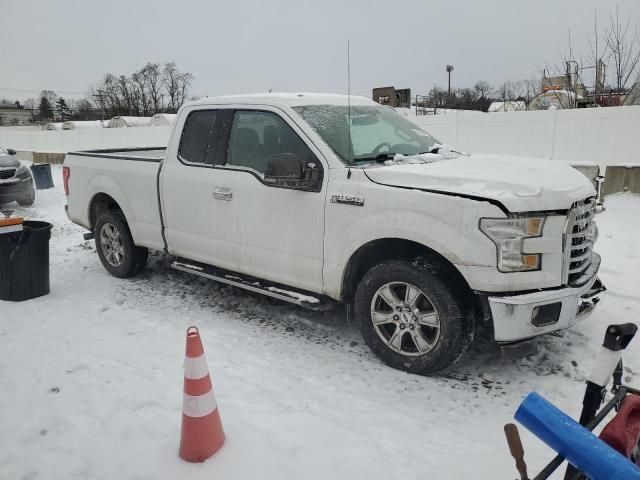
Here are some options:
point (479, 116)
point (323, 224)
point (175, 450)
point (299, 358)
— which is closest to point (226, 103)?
point (323, 224)

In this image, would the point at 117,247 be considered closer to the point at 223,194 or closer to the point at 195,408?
the point at 223,194

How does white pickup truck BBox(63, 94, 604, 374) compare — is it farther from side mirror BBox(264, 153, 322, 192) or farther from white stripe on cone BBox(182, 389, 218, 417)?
white stripe on cone BBox(182, 389, 218, 417)

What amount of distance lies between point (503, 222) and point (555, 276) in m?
0.51

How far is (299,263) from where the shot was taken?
4.06 meters

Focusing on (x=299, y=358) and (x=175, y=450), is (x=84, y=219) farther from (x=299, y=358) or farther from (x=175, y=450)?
(x=175, y=450)

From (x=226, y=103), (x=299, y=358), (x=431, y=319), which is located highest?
(x=226, y=103)

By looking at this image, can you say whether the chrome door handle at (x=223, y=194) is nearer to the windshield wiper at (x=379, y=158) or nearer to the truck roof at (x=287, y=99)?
the truck roof at (x=287, y=99)

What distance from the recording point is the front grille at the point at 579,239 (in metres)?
3.25

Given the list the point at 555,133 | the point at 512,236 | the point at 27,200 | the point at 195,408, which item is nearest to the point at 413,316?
the point at 512,236

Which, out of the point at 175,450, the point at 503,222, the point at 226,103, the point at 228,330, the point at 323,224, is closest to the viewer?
the point at 175,450

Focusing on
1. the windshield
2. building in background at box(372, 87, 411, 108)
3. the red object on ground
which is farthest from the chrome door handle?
building in background at box(372, 87, 411, 108)

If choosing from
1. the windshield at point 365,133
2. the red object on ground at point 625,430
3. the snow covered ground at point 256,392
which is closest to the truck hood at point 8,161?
the snow covered ground at point 256,392

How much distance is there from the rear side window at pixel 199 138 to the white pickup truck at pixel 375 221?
0.01m

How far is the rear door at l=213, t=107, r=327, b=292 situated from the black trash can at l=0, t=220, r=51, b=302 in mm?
2085
